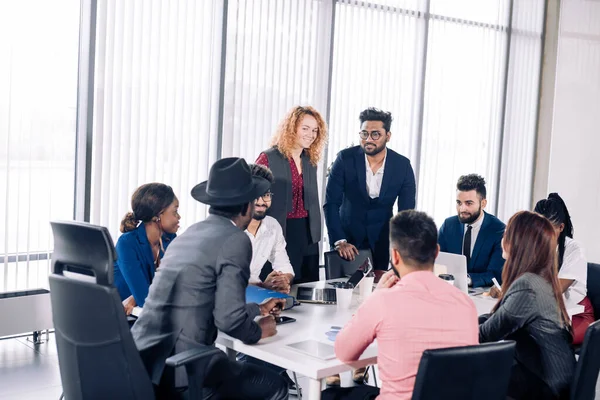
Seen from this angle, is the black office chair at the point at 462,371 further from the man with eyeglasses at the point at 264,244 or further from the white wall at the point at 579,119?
the white wall at the point at 579,119

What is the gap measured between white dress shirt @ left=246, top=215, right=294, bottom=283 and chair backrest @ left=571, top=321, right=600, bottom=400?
175 centimetres

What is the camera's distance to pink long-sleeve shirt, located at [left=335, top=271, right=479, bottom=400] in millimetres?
2395

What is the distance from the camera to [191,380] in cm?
265

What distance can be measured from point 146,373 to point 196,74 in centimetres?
341

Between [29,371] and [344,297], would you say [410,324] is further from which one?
[29,371]

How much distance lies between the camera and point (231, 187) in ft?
9.73

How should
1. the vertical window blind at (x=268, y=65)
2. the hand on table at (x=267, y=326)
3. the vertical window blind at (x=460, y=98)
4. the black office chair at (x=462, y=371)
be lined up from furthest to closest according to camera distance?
1. the vertical window blind at (x=460, y=98)
2. the vertical window blind at (x=268, y=65)
3. the hand on table at (x=267, y=326)
4. the black office chair at (x=462, y=371)

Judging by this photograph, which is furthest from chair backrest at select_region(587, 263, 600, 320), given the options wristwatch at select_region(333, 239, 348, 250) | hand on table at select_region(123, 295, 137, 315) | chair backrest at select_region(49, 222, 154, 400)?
chair backrest at select_region(49, 222, 154, 400)

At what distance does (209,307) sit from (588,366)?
4.75 ft

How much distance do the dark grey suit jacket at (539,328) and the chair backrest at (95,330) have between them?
4.65 feet

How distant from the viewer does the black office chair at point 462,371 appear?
2254 mm

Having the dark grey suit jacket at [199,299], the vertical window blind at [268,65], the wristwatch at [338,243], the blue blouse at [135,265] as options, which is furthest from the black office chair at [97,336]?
the vertical window blind at [268,65]

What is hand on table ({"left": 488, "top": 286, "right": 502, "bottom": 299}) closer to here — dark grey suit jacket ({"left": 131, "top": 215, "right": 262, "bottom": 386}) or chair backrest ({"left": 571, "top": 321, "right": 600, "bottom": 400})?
chair backrest ({"left": 571, "top": 321, "right": 600, "bottom": 400})

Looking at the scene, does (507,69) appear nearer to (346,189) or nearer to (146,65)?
(346,189)
